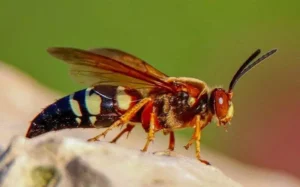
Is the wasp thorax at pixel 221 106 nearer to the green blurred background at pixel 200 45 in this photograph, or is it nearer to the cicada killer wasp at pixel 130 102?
the cicada killer wasp at pixel 130 102

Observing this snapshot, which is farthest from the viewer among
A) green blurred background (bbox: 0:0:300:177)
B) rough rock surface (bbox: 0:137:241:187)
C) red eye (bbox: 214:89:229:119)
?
green blurred background (bbox: 0:0:300:177)

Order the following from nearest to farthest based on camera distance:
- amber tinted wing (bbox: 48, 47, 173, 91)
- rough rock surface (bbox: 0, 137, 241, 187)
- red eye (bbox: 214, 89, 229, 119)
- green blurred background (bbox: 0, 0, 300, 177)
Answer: rough rock surface (bbox: 0, 137, 241, 187) < amber tinted wing (bbox: 48, 47, 173, 91) < red eye (bbox: 214, 89, 229, 119) < green blurred background (bbox: 0, 0, 300, 177)

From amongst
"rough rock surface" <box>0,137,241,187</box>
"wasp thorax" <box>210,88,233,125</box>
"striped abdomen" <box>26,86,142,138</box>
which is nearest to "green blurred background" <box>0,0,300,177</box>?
"wasp thorax" <box>210,88,233,125</box>

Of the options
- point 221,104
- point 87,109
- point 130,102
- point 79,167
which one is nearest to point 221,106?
point 221,104

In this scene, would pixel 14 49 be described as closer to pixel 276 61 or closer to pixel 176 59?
pixel 176 59

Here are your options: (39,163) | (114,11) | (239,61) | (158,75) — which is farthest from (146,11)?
(39,163)

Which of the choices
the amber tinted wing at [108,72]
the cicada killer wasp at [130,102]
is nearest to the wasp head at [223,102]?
the cicada killer wasp at [130,102]

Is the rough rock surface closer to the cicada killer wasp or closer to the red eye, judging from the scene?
the cicada killer wasp
